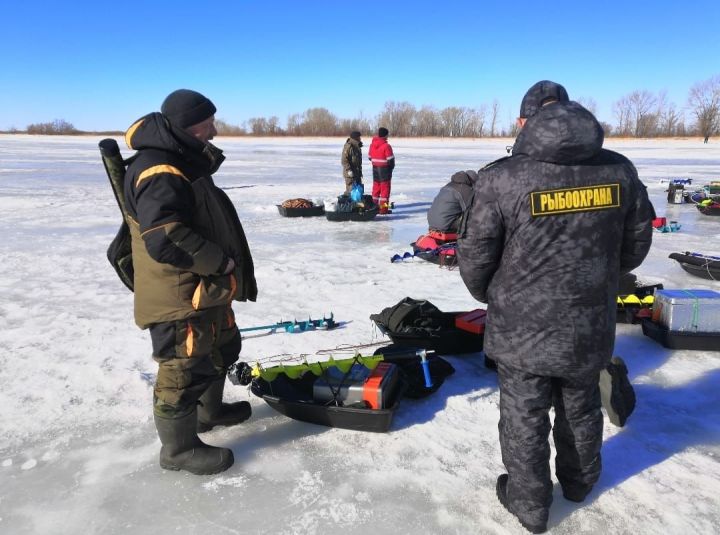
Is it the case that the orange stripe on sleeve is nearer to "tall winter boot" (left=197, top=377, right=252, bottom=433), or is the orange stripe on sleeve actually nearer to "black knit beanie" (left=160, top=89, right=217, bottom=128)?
"black knit beanie" (left=160, top=89, right=217, bottom=128)

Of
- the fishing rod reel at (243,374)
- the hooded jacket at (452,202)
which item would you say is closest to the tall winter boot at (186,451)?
the fishing rod reel at (243,374)

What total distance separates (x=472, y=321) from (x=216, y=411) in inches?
70.8

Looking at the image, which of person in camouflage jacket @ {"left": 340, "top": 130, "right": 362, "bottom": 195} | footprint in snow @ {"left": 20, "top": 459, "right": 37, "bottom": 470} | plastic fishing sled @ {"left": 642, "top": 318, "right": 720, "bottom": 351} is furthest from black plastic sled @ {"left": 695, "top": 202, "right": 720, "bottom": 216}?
footprint in snow @ {"left": 20, "top": 459, "right": 37, "bottom": 470}

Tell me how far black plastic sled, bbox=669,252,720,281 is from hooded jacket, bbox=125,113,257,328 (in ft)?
16.3

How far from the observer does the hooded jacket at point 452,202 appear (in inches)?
231

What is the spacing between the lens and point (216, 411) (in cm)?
278

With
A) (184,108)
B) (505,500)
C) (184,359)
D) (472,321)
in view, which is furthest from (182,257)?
(472,321)

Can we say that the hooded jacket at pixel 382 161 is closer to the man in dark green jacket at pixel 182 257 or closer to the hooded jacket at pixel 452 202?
the hooded jacket at pixel 452 202

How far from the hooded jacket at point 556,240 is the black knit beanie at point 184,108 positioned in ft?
3.91

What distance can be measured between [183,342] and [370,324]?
217 centimetres

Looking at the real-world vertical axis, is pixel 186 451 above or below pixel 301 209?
below

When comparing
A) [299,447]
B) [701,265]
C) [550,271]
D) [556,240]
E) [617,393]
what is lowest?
[299,447]

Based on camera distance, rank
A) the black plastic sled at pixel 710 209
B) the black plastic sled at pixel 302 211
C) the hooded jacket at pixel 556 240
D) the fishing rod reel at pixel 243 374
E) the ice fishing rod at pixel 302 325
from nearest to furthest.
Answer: the hooded jacket at pixel 556 240 < the fishing rod reel at pixel 243 374 < the ice fishing rod at pixel 302 325 < the black plastic sled at pixel 710 209 < the black plastic sled at pixel 302 211

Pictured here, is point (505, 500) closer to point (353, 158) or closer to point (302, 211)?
point (302, 211)
